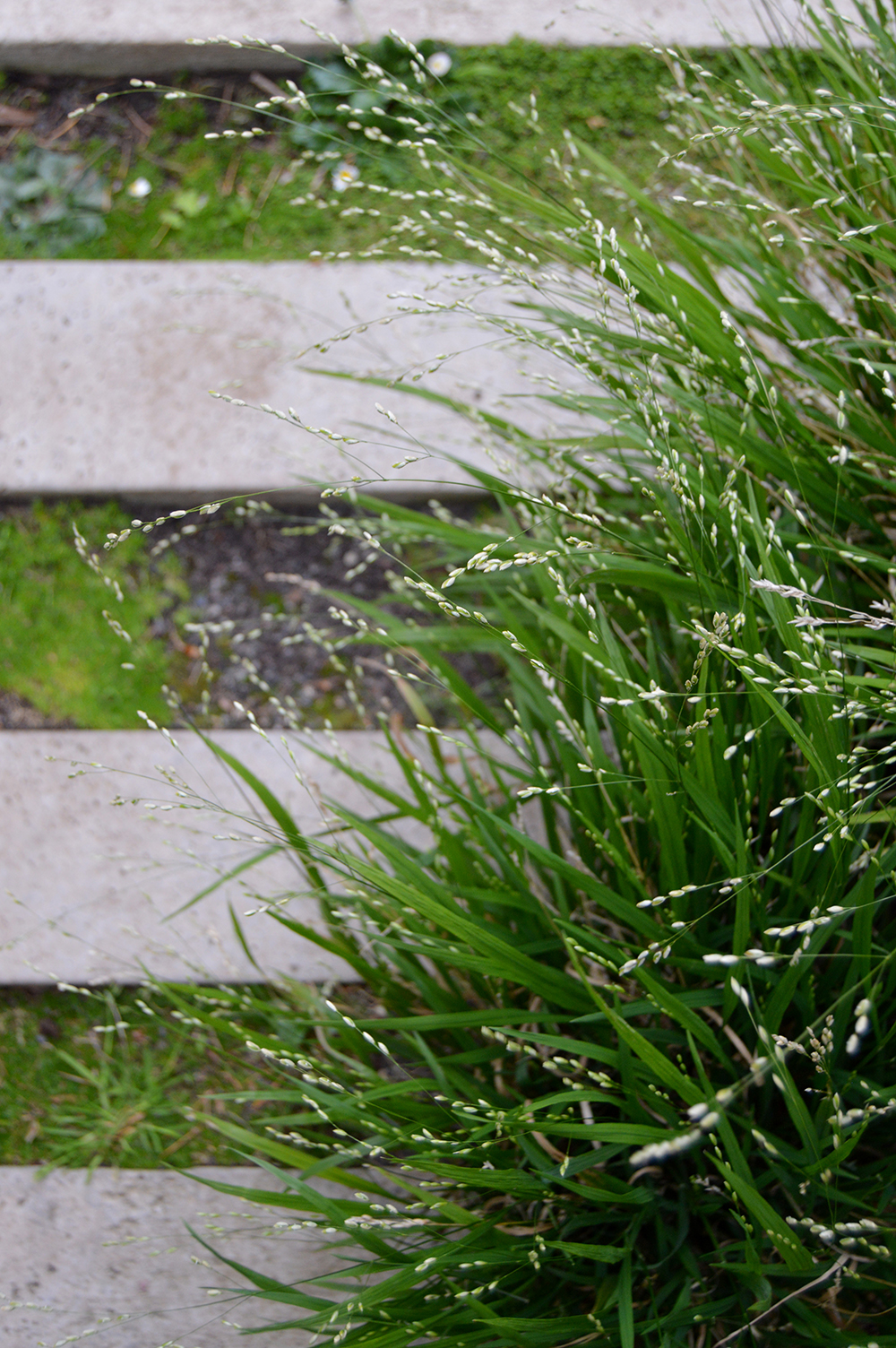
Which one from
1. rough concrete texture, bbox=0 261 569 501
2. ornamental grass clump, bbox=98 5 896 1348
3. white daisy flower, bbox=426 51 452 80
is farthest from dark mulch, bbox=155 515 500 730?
white daisy flower, bbox=426 51 452 80

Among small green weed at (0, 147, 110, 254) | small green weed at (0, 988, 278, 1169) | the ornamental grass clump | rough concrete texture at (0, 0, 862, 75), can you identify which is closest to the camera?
the ornamental grass clump

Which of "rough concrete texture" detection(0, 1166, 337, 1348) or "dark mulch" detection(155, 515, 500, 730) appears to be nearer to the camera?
"rough concrete texture" detection(0, 1166, 337, 1348)

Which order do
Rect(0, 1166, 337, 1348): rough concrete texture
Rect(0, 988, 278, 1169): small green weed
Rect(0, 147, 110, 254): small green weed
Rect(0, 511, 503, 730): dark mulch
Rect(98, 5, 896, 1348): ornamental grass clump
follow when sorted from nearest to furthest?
Rect(98, 5, 896, 1348): ornamental grass clump
Rect(0, 1166, 337, 1348): rough concrete texture
Rect(0, 988, 278, 1169): small green weed
Rect(0, 511, 503, 730): dark mulch
Rect(0, 147, 110, 254): small green weed

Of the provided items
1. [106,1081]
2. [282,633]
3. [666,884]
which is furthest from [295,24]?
[106,1081]

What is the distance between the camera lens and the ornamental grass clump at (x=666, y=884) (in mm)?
1078

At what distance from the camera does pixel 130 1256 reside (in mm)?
1696

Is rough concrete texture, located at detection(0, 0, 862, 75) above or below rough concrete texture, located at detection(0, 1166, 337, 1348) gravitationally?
above

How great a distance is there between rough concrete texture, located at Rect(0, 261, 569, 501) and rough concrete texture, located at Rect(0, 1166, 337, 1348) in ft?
4.95

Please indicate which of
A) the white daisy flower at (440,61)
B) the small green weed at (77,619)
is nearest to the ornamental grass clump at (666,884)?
the small green weed at (77,619)

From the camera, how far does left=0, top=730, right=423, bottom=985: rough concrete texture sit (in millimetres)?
1784

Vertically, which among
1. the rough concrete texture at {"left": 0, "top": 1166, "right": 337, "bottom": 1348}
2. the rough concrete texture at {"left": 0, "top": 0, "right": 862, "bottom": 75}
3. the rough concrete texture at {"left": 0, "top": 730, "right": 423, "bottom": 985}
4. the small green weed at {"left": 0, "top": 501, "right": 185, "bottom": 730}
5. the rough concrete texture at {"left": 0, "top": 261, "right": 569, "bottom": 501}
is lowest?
the rough concrete texture at {"left": 0, "top": 1166, "right": 337, "bottom": 1348}

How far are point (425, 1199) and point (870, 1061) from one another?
67cm

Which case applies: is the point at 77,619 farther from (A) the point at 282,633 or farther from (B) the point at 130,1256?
(B) the point at 130,1256

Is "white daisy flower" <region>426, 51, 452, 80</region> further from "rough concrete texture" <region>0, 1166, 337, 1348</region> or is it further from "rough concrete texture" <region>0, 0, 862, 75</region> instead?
"rough concrete texture" <region>0, 1166, 337, 1348</region>
